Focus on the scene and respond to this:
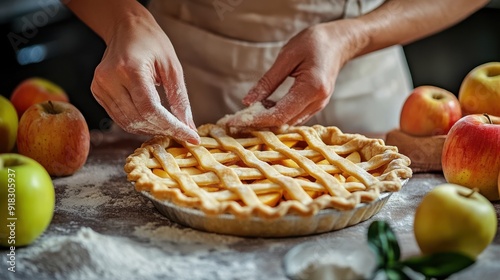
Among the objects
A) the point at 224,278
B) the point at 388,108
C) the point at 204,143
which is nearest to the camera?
the point at 224,278

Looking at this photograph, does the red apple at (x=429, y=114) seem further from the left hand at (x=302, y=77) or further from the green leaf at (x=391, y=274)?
the green leaf at (x=391, y=274)

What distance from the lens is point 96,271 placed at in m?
1.06

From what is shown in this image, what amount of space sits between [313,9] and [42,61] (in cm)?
191

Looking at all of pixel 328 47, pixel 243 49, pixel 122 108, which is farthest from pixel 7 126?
pixel 328 47

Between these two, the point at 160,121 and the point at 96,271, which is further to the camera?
the point at 160,121

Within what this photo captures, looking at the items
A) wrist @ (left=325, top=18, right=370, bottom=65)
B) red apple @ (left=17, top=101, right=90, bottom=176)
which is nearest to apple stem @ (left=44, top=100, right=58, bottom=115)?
red apple @ (left=17, top=101, right=90, bottom=176)

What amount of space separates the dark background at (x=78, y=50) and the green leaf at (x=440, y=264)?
2127 millimetres

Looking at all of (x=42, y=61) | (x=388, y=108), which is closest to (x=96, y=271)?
(x=388, y=108)

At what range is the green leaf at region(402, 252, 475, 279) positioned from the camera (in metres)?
0.99

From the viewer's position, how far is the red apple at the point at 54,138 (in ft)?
5.15

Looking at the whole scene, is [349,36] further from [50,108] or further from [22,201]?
[22,201]

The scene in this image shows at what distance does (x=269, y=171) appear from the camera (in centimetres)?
135

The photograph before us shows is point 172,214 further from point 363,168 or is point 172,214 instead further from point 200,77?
point 200,77

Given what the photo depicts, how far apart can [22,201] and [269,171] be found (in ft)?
1.57
